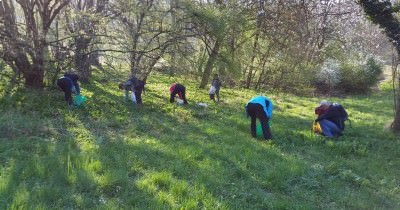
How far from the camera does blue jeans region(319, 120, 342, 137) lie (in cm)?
1054

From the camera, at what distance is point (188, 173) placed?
21.4 feet

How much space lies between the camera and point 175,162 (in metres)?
7.00

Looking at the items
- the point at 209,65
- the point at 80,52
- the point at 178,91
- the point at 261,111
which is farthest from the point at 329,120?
the point at 209,65

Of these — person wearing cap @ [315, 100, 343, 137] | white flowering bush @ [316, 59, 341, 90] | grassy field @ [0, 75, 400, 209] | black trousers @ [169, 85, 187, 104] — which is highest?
white flowering bush @ [316, 59, 341, 90]

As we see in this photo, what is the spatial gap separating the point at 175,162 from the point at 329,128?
17.7ft

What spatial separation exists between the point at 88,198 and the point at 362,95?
24962mm

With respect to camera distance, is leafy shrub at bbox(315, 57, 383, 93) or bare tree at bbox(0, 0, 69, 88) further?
leafy shrub at bbox(315, 57, 383, 93)

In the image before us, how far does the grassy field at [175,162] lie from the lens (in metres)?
5.41

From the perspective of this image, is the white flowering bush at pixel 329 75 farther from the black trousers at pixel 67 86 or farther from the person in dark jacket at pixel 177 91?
the black trousers at pixel 67 86

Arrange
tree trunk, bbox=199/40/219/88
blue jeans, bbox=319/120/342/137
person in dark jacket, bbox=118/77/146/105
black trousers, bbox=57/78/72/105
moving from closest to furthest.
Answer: blue jeans, bbox=319/120/342/137, black trousers, bbox=57/78/72/105, person in dark jacket, bbox=118/77/146/105, tree trunk, bbox=199/40/219/88

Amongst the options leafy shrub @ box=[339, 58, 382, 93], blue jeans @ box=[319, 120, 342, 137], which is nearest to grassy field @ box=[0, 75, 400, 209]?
blue jeans @ box=[319, 120, 342, 137]

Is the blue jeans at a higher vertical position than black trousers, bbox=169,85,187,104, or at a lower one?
lower

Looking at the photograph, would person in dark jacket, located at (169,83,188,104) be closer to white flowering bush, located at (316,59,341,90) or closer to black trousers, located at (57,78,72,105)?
black trousers, located at (57,78,72,105)

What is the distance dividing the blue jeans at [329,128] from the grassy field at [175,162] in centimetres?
27
